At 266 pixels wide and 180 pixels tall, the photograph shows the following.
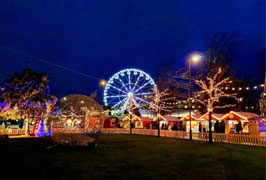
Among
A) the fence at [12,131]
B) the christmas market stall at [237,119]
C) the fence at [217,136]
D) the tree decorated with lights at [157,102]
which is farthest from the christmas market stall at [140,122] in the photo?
the fence at [12,131]

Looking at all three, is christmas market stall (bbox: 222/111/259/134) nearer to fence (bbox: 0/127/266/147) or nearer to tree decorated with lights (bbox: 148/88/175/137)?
fence (bbox: 0/127/266/147)

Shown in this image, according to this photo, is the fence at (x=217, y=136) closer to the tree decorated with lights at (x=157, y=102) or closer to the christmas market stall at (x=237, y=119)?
the tree decorated with lights at (x=157, y=102)

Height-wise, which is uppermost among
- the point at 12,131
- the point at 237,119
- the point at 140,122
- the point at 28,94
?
the point at 28,94

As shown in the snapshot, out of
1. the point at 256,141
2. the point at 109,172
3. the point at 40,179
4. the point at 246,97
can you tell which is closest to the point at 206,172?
the point at 109,172

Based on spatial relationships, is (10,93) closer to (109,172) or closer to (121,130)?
(121,130)

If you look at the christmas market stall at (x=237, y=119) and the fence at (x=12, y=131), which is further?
the fence at (x=12, y=131)

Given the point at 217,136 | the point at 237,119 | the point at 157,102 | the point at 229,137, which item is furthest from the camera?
the point at 157,102

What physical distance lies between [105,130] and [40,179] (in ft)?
83.5

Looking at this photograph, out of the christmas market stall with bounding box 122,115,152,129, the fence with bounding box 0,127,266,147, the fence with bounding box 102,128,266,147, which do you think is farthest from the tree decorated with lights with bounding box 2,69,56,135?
the fence with bounding box 102,128,266,147

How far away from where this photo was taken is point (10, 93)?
80.5ft

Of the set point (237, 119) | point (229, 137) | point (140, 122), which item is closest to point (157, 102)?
point (237, 119)

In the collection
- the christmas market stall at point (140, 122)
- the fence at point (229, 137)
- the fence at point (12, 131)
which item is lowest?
the fence at point (12, 131)

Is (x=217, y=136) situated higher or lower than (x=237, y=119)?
lower

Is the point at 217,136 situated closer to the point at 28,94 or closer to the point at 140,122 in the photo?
the point at 140,122
